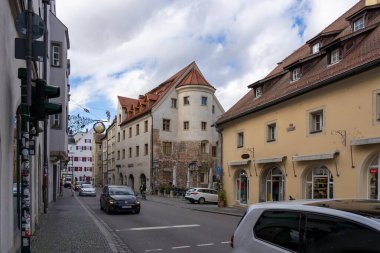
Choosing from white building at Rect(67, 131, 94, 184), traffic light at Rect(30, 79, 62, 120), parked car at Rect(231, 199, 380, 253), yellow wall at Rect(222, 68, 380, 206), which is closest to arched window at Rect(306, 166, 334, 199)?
yellow wall at Rect(222, 68, 380, 206)

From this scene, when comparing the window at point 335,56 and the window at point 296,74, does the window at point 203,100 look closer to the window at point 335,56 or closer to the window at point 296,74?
the window at point 296,74

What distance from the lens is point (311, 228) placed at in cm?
441

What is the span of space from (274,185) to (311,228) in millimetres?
22949

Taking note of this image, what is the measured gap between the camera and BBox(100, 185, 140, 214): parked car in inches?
979

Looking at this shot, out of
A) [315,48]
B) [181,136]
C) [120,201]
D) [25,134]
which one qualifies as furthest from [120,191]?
[181,136]

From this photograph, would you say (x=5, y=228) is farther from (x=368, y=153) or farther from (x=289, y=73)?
(x=289, y=73)

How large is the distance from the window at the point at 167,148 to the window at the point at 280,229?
2065 inches

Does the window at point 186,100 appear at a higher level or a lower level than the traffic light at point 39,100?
higher

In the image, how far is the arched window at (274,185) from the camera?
2609 cm

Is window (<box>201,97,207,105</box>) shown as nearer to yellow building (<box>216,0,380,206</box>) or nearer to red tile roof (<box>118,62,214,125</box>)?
red tile roof (<box>118,62,214,125</box>)

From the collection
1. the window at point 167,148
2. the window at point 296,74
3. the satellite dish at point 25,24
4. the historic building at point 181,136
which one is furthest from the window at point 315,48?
the window at point 167,148

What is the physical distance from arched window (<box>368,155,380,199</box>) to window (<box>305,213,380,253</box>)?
15.4 m

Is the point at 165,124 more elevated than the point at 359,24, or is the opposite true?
the point at 359,24

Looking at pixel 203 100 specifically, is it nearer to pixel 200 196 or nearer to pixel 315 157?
pixel 200 196
